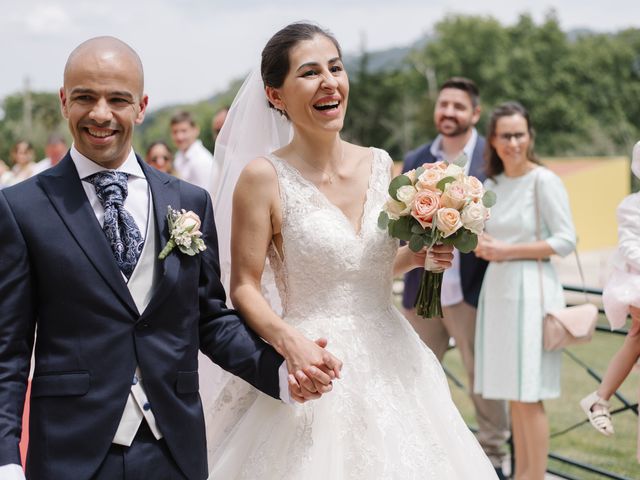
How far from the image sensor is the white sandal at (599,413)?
4902mm

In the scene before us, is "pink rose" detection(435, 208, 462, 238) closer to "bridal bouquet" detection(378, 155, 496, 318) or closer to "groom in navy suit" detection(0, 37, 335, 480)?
"bridal bouquet" detection(378, 155, 496, 318)

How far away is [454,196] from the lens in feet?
11.8

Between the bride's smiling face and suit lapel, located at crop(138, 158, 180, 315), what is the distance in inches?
28.8

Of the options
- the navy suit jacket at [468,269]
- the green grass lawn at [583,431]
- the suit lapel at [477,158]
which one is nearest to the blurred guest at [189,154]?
the navy suit jacket at [468,269]

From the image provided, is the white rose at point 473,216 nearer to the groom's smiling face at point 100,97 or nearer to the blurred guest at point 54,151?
the groom's smiling face at point 100,97

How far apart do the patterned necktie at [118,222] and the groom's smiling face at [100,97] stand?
0.07 metres

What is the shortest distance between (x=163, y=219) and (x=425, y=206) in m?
1.07

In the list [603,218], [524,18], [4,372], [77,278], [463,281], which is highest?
[524,18]

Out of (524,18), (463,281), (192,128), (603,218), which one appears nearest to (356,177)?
(463,281)

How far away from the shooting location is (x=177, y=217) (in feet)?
9.97

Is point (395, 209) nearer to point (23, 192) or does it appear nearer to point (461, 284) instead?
point (23, 192)

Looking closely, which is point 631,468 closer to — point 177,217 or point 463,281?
point 463,281

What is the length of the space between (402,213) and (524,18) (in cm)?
9882

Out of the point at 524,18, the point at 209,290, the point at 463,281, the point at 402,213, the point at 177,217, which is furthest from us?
the point at 524,18
